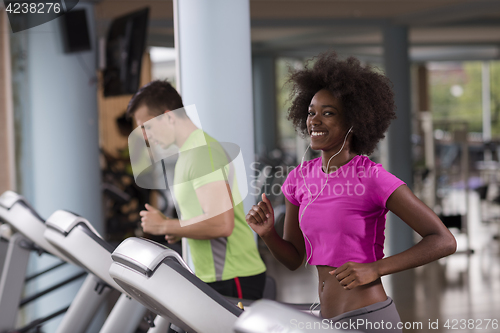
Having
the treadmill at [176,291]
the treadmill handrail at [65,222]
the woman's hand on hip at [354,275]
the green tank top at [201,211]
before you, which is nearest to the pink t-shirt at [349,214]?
the woman's hand on hip at [354,275]

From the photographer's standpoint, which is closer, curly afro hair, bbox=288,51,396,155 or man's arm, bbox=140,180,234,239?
curly afro hair, bbox=288,51,396,155

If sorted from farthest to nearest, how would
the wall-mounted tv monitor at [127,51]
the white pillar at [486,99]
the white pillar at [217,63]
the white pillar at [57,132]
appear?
the white pillar at [486,99] → the wall-mounted tv monitor at [127,51] → the white pillar at [57,132] → the white pillar at [217,63]

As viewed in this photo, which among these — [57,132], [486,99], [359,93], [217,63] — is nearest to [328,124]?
[359,93]

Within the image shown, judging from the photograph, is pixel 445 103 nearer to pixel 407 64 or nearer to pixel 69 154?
pixel 407 64

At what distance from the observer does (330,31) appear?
7270 millimetres

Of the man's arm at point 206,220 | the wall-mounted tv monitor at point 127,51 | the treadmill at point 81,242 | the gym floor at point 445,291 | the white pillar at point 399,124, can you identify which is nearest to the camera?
the man's arm at point 206,220

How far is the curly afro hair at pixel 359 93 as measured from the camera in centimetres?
140

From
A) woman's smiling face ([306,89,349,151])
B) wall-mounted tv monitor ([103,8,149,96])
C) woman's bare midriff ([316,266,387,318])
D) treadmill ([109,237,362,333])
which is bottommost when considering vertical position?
woman's bare midriff ([316,266,387,318])

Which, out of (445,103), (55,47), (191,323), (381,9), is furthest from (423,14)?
(445,103)

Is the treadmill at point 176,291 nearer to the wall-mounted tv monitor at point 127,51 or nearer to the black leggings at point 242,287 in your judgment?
the black leggings at point 242,287

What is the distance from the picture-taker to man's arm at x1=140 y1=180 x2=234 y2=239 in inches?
65.8

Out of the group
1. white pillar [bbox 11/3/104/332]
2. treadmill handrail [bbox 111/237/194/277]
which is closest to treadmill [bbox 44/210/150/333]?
treadmill handrail [bbox 111/237/194/277]

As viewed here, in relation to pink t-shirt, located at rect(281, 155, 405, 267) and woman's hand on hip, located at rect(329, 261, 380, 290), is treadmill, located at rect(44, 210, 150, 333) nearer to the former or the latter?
pink t-shirt, located at rect(281, 155, 405, 267)

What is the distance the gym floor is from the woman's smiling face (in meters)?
2.10
